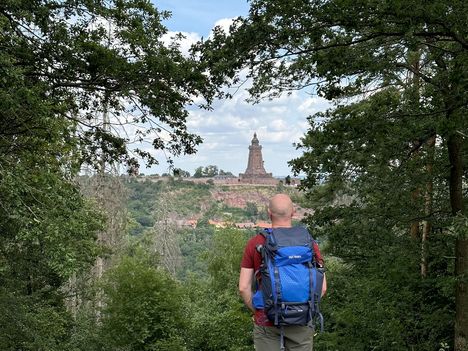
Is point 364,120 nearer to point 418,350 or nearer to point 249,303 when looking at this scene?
point 418,350

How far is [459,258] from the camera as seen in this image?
7938 mm

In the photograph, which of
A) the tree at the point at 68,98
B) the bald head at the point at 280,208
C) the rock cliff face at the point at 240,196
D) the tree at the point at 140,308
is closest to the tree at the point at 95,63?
the tree at the point at 68,98

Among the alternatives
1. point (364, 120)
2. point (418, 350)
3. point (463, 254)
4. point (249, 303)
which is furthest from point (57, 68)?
point (418, 350)

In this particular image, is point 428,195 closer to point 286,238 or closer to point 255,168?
point 286,238

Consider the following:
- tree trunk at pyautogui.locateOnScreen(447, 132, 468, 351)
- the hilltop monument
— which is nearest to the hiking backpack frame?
tree trunk at pyautogui.locateOnScreen(447, 132, 468, 351)

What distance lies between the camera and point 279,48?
22.7 feet

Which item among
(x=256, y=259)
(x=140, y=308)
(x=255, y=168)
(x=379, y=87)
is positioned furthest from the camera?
(x=255, y=168)

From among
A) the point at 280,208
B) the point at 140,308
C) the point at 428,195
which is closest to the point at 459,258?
the point at 428,195

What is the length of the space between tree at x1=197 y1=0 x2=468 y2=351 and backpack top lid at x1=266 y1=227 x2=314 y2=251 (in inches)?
133

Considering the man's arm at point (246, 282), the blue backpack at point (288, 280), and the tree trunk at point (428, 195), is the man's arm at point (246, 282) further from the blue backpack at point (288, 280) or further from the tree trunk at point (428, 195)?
the tree trunk at point (428, 195)

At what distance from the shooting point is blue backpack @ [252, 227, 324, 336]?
3.01m

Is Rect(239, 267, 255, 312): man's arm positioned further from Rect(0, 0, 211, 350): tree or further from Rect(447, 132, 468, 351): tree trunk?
Rect(447, 132, 468, 351): tree trunk

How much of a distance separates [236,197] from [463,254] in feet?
383

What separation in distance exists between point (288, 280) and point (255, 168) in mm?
145754
